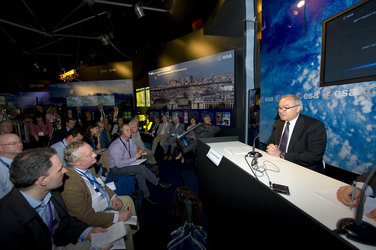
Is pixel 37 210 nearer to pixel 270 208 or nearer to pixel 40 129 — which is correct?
pixel 270 208

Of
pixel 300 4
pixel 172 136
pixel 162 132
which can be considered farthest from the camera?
pixel 162 132

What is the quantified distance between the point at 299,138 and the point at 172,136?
13.3ft

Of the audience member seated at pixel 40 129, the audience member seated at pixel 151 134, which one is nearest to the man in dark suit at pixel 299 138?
the audience member seated at pixel 151 134

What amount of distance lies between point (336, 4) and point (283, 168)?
2157mm

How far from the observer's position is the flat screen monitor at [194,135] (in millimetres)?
2682

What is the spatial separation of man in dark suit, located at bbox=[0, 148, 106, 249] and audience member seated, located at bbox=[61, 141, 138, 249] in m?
0.08

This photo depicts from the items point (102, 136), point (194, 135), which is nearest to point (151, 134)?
point (102, 136)

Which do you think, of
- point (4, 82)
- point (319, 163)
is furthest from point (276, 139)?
point (4, 82)

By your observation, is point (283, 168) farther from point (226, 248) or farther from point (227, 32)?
point (227, 32)

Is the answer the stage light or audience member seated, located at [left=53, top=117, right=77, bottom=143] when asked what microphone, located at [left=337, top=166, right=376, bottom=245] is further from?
audience member seated, located at [left=53, top=117, right=77, bottom=143]

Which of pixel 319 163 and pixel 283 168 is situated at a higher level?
pixel 283 168

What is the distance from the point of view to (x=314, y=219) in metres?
0.73

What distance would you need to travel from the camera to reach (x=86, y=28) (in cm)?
649

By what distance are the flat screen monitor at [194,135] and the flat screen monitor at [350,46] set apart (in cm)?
169
